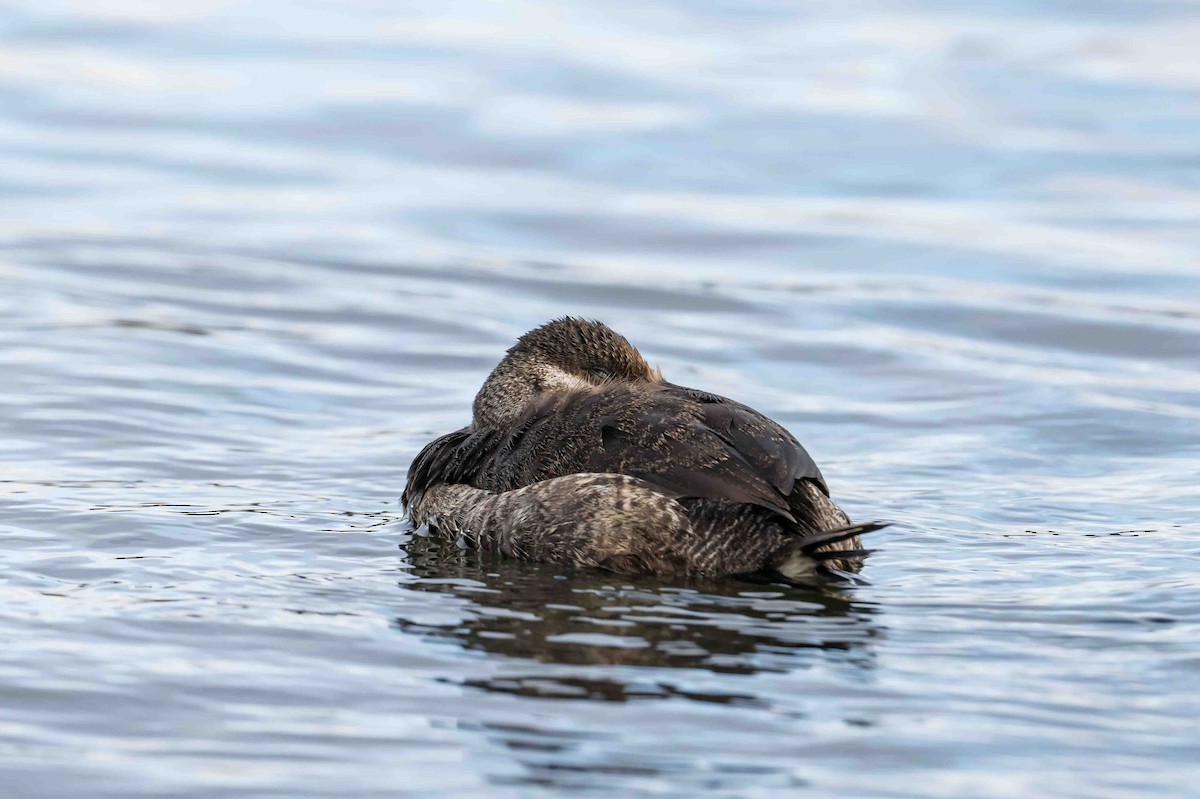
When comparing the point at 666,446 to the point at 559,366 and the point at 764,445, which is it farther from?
the point at 559,366

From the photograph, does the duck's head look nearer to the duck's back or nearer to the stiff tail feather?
the duck's back

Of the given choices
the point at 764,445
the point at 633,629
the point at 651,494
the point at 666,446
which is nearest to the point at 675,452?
the point at 666,446

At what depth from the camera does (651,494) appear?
6.65m

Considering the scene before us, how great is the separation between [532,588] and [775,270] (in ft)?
26.3

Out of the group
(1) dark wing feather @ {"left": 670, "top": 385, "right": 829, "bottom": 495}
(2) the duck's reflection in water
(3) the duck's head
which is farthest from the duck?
(3) the duck's head

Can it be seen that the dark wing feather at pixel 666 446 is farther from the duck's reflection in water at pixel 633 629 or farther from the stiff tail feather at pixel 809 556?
the duck's reflection in water at pixel 633 629

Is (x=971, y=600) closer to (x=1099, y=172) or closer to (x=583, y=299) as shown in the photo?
(x=583, y=299)

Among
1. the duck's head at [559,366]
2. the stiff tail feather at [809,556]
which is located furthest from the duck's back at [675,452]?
the duck's head at [559,366]

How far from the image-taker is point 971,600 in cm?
625

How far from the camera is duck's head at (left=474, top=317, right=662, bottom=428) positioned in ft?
26.7

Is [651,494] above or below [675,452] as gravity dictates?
below

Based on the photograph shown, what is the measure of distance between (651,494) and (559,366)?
172cm

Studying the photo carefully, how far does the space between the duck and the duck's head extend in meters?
0.37

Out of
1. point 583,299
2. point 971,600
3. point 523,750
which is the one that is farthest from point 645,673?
point 583,299
